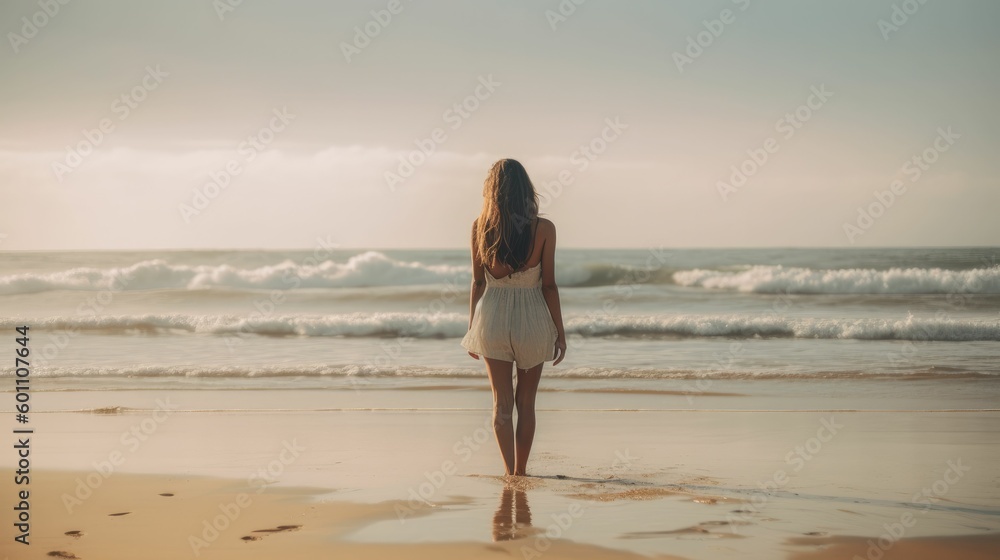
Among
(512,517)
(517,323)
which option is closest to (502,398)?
(517,323)

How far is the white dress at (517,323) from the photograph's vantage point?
4.62 metres

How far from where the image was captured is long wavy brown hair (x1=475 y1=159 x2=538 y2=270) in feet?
14.7

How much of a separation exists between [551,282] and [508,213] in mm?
459

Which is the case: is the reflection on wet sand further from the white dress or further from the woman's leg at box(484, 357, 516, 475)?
the white dress

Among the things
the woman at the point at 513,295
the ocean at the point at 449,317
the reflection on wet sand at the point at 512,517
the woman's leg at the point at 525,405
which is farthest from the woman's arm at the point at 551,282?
the ocean at the point at 449,317

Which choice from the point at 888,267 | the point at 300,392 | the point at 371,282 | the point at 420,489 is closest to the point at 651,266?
the point at 888,267

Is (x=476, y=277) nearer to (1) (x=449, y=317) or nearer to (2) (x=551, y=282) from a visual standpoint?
(2) (x=551, y=282)

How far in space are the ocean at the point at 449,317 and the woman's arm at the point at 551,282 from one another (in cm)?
446

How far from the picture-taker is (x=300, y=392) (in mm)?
8781

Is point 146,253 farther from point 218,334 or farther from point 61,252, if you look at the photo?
point 218,334

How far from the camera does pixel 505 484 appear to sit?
482 centimetres

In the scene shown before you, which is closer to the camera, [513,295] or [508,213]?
[508,213]

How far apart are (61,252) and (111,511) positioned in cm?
2930

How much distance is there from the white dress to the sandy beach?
29.4 inches
